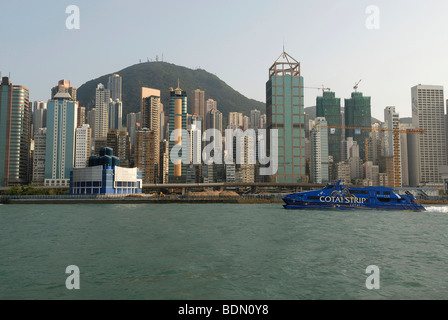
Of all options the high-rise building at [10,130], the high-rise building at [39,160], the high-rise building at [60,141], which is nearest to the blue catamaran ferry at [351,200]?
the high-rise building at [60,141]

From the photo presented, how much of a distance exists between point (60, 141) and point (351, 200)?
16179 cm

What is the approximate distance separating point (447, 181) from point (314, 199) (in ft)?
449

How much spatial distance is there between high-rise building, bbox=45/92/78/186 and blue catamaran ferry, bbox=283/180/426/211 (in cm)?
14377

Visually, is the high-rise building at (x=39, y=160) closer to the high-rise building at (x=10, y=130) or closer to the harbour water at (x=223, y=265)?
the high-rise building at (x=10, y=130)

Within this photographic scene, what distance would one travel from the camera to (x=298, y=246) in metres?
27.4

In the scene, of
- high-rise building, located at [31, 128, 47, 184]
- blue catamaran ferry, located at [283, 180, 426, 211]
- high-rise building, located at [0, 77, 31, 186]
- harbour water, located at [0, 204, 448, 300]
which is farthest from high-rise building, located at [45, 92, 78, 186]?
harbour water, located at [0, 204, 448, 300]

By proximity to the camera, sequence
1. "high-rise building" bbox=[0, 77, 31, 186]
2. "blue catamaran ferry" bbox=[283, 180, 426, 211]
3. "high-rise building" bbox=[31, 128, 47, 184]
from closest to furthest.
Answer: "blue catamaran ferry" bbox=[283, 180, 426, 211]
"high-rise building" bbox=[0, 77, 31, 186]
"high-rise building" bbox=[31, 128, 47, 184]

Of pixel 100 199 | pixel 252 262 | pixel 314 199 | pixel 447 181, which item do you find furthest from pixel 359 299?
pixel 447 181

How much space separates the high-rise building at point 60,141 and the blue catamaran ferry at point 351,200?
14377 cm

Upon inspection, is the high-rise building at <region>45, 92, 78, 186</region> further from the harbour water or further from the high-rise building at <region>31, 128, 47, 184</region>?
the harbour water

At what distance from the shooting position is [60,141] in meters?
184

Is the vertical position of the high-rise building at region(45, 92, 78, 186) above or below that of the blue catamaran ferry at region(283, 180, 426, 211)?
above

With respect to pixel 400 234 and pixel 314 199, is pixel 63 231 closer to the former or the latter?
pixel 400 234

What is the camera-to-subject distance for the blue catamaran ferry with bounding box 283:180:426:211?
71000mm
